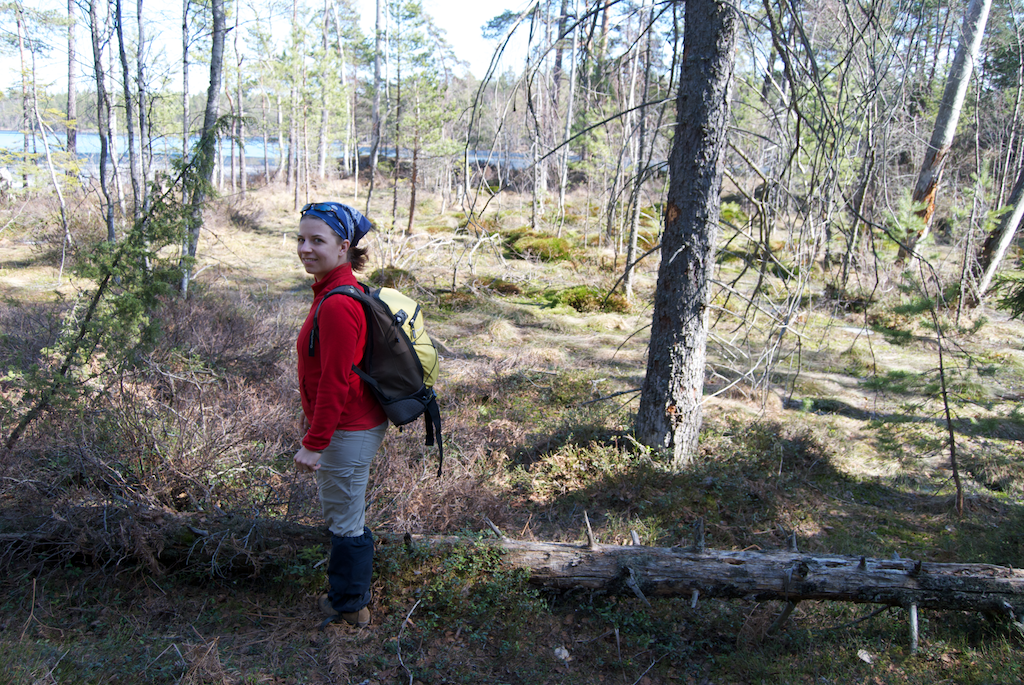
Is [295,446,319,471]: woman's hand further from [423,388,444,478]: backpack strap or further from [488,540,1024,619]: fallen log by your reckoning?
[488,540,1024,619]: fallen log

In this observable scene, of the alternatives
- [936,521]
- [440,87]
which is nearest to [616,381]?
[936,521]

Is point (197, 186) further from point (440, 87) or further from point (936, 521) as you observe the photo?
point (440, 87)

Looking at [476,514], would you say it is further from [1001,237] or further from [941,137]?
[941,137]

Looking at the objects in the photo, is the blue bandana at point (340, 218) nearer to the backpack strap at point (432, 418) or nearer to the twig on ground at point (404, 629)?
the backpack strap at point (432, 418)

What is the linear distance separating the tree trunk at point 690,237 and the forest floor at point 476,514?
0.28 m

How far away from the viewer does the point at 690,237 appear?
493cm

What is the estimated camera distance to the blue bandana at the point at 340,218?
2.59 meters

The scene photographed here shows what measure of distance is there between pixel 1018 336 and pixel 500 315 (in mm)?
9209

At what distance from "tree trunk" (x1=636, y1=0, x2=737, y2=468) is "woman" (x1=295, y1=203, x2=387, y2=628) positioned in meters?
3.06

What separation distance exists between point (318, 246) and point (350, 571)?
155 cm

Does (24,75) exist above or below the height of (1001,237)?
above

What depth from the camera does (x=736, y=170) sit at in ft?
81.1

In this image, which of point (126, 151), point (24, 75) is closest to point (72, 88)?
point (24, 75)

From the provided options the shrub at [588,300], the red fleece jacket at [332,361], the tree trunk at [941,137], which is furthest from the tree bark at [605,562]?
the shrub at [588,300]
